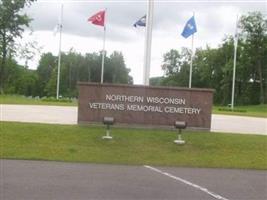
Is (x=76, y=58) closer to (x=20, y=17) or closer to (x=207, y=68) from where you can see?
(x=207, y=68)

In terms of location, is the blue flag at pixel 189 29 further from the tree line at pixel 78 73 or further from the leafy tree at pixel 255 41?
the tree line at pixel 78 73

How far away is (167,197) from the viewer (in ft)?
30.6

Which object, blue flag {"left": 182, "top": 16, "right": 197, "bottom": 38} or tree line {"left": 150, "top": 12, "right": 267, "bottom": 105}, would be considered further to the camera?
tree line {"left": 150, "top": 12, "right": 267, "bottom": 105}

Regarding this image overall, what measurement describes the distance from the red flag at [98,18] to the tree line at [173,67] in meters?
16.7

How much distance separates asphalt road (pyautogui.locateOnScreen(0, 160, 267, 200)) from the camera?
930 cm

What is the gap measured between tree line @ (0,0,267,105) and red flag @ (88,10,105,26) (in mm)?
16749

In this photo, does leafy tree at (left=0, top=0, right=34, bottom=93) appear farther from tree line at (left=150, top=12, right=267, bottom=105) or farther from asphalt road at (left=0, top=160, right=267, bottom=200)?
asphalt road at (left=0, top=160, right=267, bottom=200)

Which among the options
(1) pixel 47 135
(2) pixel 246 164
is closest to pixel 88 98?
(1) pixel 47 135

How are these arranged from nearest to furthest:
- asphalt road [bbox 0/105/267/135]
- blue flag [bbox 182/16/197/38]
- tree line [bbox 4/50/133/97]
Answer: asphalt road [bbox 0/105/267/135], blue flag [bbox 182/16/197/38], tree line [bbox 4/50/133/97]

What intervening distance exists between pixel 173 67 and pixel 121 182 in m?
120

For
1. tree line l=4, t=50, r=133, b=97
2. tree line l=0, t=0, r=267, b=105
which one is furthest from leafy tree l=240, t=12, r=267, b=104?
tree line l=4, t=50, r=133, b=97

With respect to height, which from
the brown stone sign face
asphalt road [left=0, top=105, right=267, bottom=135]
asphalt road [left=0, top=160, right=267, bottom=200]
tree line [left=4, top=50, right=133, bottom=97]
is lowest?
asphalt road [left=0, top=160, right=267, bottom=200]

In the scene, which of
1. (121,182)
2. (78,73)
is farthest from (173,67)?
(121,182)

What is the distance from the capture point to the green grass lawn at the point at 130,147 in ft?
47.7
